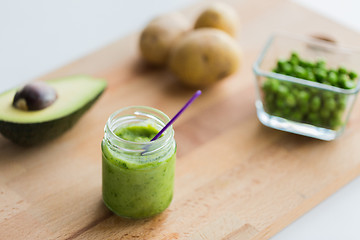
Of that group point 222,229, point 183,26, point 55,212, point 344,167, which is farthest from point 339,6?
point 55,212

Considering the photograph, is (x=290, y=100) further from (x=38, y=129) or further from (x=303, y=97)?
(x=38, y=129)

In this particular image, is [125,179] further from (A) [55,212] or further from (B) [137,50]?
(B) [137,50]

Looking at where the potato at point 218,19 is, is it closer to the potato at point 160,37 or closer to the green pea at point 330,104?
the potato at point 160,37

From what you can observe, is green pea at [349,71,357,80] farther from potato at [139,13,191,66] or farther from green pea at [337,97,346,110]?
potato at [139,13,191,66]

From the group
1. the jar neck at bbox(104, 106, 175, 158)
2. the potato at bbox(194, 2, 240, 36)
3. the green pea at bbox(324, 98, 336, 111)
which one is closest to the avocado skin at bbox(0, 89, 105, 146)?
the jar neck at bbox(104, 106, 175, 158)

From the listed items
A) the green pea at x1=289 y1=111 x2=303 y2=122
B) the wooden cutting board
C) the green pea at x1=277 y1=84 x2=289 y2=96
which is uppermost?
the green pea at x1=277 y1=84 x2=289 y2=96
